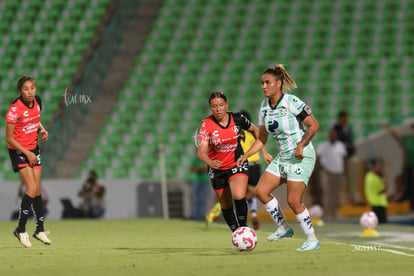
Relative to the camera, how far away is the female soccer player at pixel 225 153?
9.91 meters

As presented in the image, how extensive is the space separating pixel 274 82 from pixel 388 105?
15.0 metres

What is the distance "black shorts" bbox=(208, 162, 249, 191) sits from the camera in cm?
1010

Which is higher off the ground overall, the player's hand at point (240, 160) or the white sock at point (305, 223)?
the player's hand at point (240, 160)

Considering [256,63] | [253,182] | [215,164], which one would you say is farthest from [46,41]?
[215,164]

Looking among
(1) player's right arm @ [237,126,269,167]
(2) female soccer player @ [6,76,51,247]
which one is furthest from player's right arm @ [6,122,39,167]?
(1) player's right arm @ [237,126,269,167]

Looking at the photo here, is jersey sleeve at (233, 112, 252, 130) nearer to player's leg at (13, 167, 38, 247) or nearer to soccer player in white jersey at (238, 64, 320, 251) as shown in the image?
soccer player in white jersey at (238, 64, 320, 251)

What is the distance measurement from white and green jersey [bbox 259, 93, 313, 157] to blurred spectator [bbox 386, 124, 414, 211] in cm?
1202

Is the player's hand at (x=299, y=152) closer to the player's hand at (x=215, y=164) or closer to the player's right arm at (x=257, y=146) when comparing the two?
the player's right arm at (x=257, y=146)

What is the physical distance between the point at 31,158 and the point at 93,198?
1009cm

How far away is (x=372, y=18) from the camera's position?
25.4m

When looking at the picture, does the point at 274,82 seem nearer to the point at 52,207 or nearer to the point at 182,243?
the point at 182,243

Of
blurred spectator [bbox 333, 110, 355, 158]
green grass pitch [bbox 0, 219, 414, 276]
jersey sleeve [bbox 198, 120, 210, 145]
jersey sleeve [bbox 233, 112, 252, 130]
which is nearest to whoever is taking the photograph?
green grass pitch [bbox 0, 219, 414, 276]

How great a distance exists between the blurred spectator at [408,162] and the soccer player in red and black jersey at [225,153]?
11653mm

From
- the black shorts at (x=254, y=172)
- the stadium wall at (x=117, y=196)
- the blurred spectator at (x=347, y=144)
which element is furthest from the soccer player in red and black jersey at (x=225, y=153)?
the blurred spectator at (x=347, y=144)
